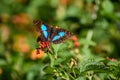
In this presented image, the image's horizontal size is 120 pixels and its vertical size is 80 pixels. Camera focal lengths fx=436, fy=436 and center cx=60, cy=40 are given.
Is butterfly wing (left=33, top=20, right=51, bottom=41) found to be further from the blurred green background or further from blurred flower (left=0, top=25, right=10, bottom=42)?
blurred flower (left=0, top=25, right=10, bottom=42)

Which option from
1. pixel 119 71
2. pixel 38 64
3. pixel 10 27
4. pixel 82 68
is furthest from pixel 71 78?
pixel 10 27

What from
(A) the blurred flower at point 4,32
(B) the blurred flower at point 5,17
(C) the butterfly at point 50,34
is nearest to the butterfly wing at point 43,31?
(C) the butterfly at point 50,34

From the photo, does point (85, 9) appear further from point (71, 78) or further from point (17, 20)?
point (71, 78)

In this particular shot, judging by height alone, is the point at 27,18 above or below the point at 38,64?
above

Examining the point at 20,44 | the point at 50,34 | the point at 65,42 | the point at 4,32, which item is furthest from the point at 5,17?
the point at 50,34

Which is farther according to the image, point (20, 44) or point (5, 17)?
point (5, 17)

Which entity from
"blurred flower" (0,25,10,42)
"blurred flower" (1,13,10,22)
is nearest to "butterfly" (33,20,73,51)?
"blurred flower" (0,25,10,42)

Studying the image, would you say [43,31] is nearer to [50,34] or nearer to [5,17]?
[50,34]
